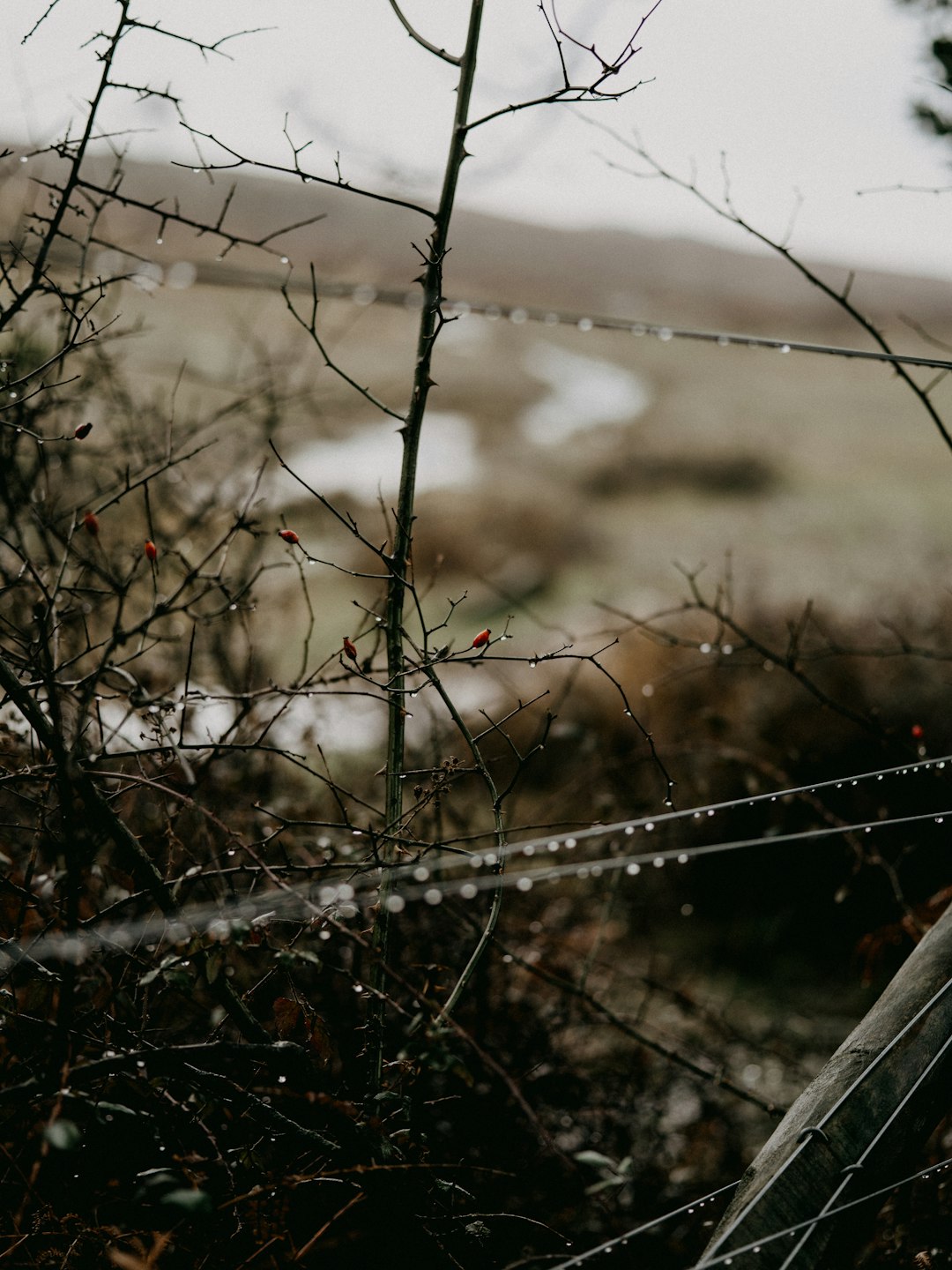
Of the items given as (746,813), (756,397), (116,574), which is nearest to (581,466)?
(756,397)

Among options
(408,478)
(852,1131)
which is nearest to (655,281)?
(408,478)

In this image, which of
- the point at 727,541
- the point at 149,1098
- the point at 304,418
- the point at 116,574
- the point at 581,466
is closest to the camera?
the point at 149,1098

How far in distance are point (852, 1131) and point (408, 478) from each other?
4.66 feet

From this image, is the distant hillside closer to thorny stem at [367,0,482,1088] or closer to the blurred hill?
the blurred hill

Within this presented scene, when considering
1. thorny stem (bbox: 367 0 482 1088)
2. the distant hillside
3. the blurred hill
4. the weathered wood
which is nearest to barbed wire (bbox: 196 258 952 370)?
thorny stem (bbox: 367 0 482 1088)

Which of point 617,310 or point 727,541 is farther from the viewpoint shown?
point 617,310

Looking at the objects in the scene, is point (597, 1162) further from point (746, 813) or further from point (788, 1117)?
point (746, 813)

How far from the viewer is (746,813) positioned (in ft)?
17.7

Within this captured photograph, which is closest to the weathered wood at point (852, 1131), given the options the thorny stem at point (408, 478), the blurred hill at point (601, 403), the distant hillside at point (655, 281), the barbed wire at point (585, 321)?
the thorny stem at point (408, 478)

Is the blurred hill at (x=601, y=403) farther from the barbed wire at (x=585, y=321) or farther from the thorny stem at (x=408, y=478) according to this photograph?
the thorny stem at (x=408, y=478)

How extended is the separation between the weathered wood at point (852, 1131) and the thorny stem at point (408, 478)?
2.30 ft

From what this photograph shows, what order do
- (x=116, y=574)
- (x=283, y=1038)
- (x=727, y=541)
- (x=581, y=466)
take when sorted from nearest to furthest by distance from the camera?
1. (x=283, y=1038)
2. (x=116, y=574)
3. (x=727, y=541)
4. (x=581, y=466)

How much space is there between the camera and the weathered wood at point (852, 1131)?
141cm

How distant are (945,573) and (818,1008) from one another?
3672 millimetres
